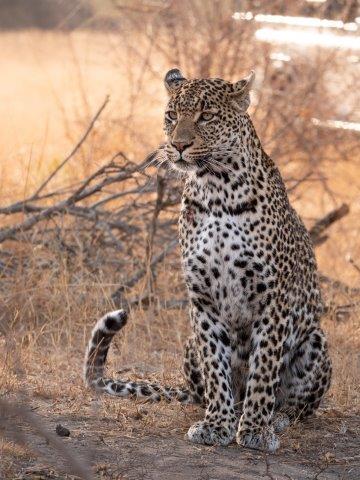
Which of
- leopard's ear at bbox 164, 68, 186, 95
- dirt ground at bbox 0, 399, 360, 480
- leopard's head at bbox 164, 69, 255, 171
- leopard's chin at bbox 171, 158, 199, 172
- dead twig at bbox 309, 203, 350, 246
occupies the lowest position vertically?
dirt ground at bbox 0, 399, 360, 480

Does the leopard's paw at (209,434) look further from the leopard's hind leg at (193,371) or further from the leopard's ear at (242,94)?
the leopard's ear at (242,94)

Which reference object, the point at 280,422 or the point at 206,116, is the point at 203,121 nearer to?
the point at 206,116

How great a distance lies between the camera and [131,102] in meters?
10.4

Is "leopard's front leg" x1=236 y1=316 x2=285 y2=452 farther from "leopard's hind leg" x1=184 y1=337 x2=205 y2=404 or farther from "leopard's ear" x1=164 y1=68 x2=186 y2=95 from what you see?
"leopard's ear" x1=164 y1=68 x2=186 y2=95

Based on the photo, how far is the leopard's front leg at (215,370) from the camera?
5.13 m

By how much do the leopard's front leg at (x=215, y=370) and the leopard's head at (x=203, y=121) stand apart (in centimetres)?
67

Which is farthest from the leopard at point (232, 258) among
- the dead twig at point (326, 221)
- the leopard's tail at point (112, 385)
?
the dead twig at point (326, 221)

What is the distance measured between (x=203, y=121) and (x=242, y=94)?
230mm

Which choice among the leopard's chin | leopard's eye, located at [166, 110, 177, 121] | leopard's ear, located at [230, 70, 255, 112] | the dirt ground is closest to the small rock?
the dirt ground

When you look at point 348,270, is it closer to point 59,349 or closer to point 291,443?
point 59,349

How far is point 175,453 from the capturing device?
4.85 metres

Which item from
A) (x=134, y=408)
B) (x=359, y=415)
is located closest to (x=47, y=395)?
(x=134, y=408)

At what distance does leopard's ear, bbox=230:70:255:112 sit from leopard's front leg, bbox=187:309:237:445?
2.92 ft

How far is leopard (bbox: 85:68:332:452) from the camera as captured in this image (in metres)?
5.04
